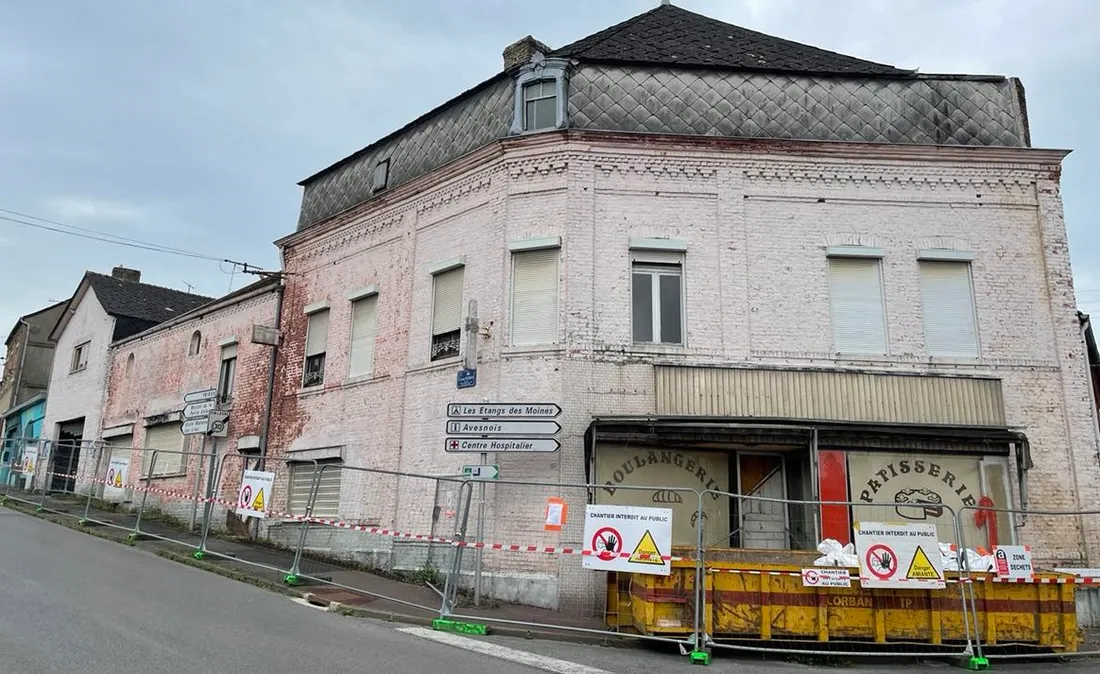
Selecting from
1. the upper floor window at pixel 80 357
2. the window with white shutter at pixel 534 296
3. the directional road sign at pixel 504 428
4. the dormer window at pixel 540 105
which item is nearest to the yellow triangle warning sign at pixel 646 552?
the directional road sign at pixel 504 428

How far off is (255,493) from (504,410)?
4.31 m

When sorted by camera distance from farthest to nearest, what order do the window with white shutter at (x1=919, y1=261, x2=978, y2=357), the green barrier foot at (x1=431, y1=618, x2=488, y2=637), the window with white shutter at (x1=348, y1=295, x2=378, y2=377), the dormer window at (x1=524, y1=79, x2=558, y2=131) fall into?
the window with white shutter at (x1=348, y1=295, x2=378, y2=377) → the dormer window at (x1=524, y1=79, x2=558, y2=131) → the window with white shutter at (x1=919, y1=261, x2=978, y2=357) → the green barrier foot at (x1=431, y1=618, x2=488, y2=637)

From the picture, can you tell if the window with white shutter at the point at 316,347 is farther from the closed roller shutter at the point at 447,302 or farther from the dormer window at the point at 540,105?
the dormer window at the point at 540,105

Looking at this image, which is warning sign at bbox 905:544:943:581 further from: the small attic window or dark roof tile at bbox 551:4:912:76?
the small attic window

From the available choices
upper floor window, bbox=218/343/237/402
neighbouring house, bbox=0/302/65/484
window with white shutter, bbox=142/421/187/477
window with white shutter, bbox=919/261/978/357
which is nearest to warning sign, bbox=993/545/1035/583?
window with white shutter, bbox=919/261/978/357

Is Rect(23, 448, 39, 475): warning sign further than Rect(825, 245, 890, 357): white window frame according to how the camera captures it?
Yes

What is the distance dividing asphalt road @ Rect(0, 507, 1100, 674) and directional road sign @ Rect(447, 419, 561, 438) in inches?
123

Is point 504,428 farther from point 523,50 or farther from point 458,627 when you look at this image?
point 523,50

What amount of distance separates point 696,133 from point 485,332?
194 inches

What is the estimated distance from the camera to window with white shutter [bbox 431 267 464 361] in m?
13.9

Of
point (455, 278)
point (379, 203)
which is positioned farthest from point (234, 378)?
point (455, 278)

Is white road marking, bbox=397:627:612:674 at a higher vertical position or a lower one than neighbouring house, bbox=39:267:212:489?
lower

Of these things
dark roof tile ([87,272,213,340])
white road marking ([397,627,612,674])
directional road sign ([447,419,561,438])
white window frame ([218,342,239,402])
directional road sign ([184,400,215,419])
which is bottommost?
white road marking ([397,627,612,674])

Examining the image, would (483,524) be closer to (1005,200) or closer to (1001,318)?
(1001,318)
